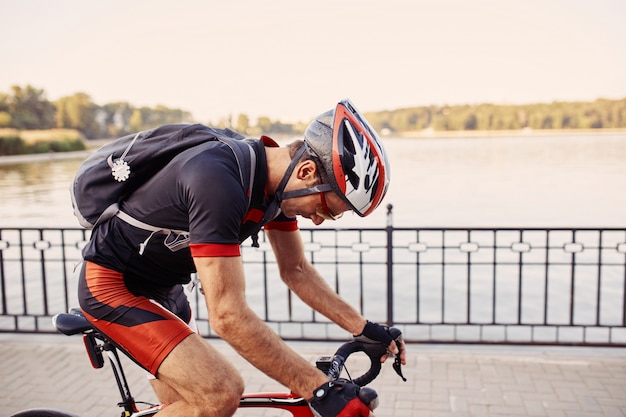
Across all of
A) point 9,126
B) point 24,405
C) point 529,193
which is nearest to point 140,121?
point 9,126

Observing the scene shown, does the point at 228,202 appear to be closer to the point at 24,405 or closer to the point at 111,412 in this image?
the point at 111,412

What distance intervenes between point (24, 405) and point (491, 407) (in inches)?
158

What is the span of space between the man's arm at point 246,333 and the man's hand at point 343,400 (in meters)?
0.07

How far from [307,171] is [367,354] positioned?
82cm

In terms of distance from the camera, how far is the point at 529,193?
30.3m

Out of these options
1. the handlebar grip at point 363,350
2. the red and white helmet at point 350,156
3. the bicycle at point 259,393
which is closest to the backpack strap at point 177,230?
the red and white helmet at point 350,156

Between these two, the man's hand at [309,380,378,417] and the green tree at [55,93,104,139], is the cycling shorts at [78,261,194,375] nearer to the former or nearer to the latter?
the man's hand at [309,380,378,417]

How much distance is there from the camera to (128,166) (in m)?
2.40

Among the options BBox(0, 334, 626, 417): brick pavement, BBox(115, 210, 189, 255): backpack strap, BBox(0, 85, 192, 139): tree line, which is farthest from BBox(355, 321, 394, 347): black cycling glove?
BBox(0, 85, 192, 139): tree line

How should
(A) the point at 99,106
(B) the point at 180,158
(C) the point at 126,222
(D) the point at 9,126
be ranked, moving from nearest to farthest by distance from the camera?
(B) the point at 180,158
(C) the point at 126,222
(D) the point at 9,126
(A) the point at 99,106

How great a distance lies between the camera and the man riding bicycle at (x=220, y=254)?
207 cm

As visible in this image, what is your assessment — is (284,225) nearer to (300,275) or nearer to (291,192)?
(300,275)

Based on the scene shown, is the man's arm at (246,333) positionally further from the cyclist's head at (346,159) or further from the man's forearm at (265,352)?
the cyclist's head at (346,159)

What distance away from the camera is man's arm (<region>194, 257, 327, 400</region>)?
2.09m
